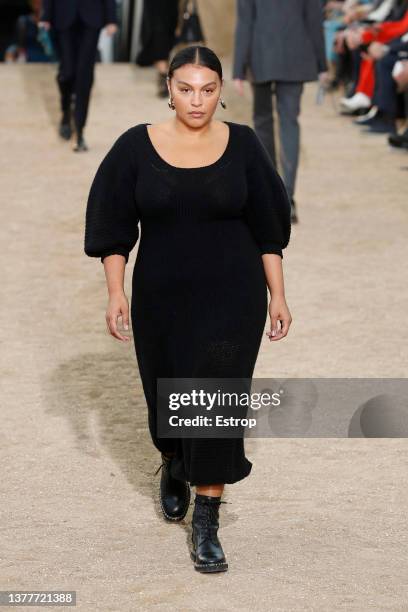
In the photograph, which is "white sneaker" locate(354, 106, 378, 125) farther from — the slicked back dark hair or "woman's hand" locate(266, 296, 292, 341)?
the slicked back dark hair

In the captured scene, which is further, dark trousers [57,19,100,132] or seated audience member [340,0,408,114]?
seated audience member [340,0,408,114]

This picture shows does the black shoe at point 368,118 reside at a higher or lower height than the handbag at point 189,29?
lower

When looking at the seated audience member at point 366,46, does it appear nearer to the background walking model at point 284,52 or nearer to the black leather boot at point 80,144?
the black leather boot at point 80,144

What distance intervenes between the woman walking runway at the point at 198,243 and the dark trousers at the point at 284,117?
15.0 feet

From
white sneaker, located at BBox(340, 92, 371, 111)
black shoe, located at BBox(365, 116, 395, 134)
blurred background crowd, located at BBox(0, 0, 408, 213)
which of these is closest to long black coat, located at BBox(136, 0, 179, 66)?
blurred background crowd, located at BBox(0, 0, 408, 213)

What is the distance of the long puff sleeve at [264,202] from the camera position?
14.1 feet

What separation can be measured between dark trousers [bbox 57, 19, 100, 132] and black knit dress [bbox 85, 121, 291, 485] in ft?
23.5

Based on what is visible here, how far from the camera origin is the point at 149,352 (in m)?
4.38

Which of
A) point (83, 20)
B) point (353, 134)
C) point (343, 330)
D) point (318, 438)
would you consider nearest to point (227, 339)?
point (318, 438)

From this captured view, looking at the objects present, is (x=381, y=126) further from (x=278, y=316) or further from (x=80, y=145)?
(x=278, y=316)

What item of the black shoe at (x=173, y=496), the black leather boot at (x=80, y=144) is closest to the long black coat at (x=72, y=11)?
the black leather boot at (x=80, y=144)

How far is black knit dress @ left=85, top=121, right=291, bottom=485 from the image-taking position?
421 centimetres

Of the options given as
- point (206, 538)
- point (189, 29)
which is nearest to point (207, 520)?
point (206, 538)

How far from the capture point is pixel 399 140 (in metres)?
12.0
